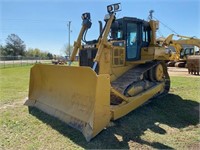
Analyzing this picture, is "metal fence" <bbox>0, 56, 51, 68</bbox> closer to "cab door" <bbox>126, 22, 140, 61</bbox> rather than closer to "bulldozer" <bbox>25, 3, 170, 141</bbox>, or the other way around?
"bulldozer" <bbox>25, 3, 170, 141</bbox>

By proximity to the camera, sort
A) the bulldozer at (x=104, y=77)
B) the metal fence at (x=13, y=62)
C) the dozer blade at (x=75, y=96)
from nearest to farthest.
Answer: the dozer blade at (x=75, y=96), the bulldozer at (x=104, y=77), the metal fence at (x=13, y=62)

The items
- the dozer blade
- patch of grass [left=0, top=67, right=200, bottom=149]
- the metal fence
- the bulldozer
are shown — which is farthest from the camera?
the metal fence

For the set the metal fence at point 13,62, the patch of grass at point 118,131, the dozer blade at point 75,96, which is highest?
the metal fence at point 13,62

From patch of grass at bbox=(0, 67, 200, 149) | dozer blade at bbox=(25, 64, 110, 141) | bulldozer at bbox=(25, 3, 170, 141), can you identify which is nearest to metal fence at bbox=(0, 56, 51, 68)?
dozer blade at bbox=(25, 64, 110, 141)

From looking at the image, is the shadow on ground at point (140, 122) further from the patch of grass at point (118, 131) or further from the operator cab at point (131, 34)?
the operator cab at point (131, 34)

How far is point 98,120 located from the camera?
4301mm

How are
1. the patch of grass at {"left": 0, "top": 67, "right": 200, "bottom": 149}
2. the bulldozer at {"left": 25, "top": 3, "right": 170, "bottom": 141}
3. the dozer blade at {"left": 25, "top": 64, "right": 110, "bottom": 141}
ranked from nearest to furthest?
the patch of grass at {"left": 0, "top": 67, "right": 200, "bottom": 149} → the dozer blade at {"left": 25, "top": 64, "right": 110, "bottom": 141} → the bulldozer at {"left": 25, "top": 3, "right": 170, "bottom": 141}

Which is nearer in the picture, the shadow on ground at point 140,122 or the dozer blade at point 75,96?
the shadow on ground at point 140,122

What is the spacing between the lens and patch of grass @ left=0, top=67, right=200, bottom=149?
13.4ft

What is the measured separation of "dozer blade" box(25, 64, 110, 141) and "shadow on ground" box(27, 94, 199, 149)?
16 centimetres

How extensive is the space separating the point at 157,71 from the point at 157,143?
390cm

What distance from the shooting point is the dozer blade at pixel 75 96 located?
4.32 metres

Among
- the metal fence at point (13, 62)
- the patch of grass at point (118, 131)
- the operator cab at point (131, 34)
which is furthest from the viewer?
the metal fence at point (13, 62)

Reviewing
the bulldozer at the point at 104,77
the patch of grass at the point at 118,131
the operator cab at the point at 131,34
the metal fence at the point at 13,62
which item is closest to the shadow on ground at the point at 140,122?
the patch of grass at the point at 118,131
